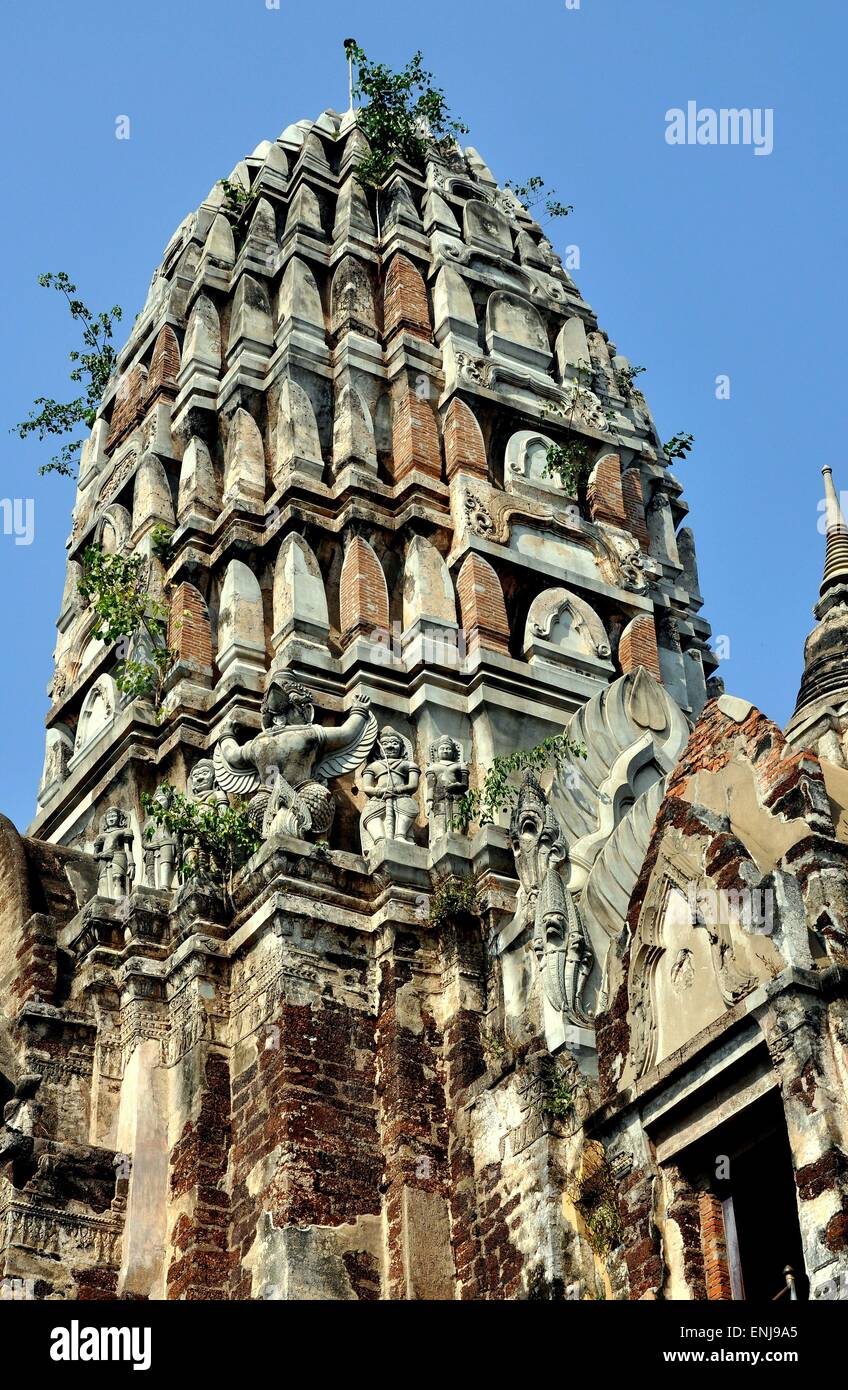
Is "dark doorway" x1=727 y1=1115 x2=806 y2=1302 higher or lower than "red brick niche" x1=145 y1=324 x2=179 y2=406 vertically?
lower

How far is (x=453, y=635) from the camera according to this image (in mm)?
23750

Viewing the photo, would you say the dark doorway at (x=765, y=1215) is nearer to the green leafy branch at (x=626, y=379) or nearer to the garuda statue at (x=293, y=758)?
the garuda statue at (x=293, y=758)

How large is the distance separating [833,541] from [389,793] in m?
5.54

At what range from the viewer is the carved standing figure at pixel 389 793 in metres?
21.0

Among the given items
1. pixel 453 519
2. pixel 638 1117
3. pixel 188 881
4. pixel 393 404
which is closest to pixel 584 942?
pixel 638 1117

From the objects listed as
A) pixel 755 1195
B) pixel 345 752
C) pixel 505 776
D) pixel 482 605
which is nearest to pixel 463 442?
pixel 482 605

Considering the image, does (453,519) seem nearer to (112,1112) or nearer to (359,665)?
(359,665)

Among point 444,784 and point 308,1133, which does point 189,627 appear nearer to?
point 444,784

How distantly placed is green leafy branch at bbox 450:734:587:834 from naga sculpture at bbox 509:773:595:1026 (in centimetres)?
116

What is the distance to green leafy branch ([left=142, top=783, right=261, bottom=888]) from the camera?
20719 millimetres

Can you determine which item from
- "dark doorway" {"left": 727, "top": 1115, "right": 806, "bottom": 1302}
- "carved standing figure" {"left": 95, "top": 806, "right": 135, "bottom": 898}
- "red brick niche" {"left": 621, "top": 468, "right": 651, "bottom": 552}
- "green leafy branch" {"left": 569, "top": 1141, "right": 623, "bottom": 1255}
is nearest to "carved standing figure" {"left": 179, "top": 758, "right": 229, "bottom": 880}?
"carved standing figure" {"left": 95, "top": 806, "right": 135, "bottom": 898}

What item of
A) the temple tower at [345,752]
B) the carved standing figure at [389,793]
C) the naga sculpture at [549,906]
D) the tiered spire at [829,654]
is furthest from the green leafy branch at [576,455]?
the naga sculpture at [549,906]

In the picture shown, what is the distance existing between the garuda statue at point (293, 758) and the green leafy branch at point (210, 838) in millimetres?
216

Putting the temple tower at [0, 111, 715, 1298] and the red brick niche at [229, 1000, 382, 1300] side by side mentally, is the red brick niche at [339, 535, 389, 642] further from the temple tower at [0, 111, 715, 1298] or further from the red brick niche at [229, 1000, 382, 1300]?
the red brick niche at [229, 1000, 382, 1300]
